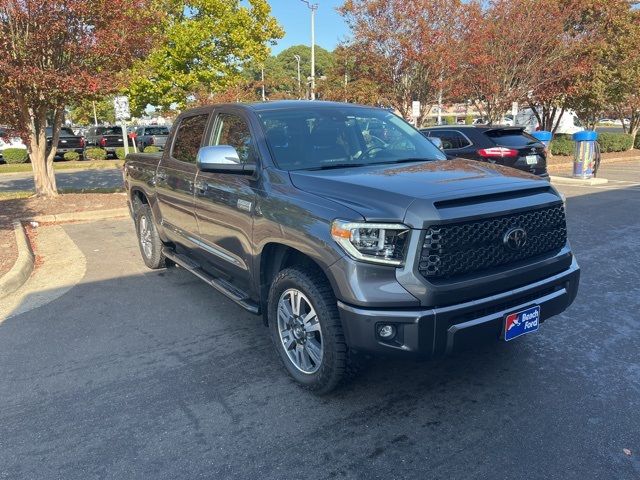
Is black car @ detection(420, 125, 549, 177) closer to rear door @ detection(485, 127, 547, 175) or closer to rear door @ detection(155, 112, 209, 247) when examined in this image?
rear door @ detection(485, 127, 547, 175)

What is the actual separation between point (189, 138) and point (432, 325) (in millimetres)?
3455

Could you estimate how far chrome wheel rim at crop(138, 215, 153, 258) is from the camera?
20.9 feet

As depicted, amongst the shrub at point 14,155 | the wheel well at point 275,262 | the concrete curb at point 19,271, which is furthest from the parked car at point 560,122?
the wheel well at point 275,262

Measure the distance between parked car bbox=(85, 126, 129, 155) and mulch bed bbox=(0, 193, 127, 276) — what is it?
733 inches

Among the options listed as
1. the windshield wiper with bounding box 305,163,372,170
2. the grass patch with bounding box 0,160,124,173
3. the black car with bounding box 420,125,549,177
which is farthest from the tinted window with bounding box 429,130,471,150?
the grass patch with bounding box 0,160,124,173

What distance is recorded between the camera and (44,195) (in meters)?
11.3

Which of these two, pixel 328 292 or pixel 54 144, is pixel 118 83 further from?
pixel 328 292

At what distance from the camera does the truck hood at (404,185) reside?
2893 mm

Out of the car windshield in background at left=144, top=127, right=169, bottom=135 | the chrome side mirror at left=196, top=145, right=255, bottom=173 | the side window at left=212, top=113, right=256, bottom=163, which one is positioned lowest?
the chrome side mirror at left=196, top=145, right=255, bottom=173

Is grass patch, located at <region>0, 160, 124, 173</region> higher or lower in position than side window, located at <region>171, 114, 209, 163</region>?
lower

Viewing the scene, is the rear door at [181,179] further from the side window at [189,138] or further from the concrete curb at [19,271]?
the concrete curb at [19,271]

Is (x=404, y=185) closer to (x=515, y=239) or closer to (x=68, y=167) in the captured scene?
(x=515, y=239)

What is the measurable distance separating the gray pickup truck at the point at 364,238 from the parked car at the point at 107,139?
2697cm

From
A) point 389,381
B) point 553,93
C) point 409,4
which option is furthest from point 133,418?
point 553,93
